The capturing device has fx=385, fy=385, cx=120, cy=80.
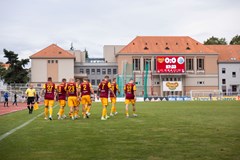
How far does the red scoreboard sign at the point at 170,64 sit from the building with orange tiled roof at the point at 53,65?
2219cm

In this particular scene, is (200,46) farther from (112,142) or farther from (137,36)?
(112,142)

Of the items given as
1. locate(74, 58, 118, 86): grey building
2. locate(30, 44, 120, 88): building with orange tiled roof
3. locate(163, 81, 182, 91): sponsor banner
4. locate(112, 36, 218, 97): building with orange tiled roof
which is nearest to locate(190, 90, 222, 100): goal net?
locate(163, 81, 182, 91): sponsor banner

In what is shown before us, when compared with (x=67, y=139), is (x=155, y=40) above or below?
above

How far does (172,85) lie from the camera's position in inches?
3467

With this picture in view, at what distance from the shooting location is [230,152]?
27.6 ft

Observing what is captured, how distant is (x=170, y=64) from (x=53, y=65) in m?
29.4

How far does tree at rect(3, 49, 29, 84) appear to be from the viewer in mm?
90625

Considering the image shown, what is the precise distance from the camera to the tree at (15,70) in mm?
90625

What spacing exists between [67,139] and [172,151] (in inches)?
142

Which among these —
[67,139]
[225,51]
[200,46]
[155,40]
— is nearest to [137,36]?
[155,40]

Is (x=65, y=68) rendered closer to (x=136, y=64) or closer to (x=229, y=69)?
(x=136, y=64)

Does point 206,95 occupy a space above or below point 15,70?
below

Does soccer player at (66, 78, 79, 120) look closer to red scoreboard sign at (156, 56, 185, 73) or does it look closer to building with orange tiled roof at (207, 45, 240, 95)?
red scoreboard sign at (156, 56, 185, 73)

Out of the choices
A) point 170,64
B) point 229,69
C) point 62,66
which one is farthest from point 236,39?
point 62,66
